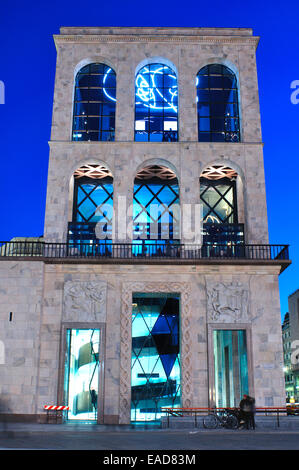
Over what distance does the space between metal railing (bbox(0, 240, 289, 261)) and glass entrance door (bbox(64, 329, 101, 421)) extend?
3.97m

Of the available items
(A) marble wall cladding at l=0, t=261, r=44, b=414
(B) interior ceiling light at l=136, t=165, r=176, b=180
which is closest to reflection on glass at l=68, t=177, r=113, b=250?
(B) interior ceiling light at l=136, t=165, r=176, b=180

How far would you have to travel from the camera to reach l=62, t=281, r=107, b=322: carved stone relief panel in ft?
80.7

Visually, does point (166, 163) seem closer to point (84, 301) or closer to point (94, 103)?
point (94, 103)

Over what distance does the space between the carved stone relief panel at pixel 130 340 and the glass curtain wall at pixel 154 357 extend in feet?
6.07

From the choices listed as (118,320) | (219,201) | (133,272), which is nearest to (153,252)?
(133,272)

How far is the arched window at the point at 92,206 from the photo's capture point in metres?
28.2

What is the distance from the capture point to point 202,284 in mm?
25141

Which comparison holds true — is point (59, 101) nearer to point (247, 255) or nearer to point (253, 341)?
point (247, 255)

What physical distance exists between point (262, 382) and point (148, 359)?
665cm

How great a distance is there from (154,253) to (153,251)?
179 mm

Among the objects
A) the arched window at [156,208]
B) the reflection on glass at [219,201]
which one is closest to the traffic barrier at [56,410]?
the arched window at [156,208]

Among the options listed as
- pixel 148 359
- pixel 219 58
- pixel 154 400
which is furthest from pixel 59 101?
pixel 154 400

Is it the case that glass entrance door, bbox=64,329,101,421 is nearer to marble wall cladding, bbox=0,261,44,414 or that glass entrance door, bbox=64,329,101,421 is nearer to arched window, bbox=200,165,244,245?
marble wall cladding, bbox=0,261,44,414

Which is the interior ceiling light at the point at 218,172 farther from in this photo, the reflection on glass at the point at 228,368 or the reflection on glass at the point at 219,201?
the reflection on glass at the point at 228,368
